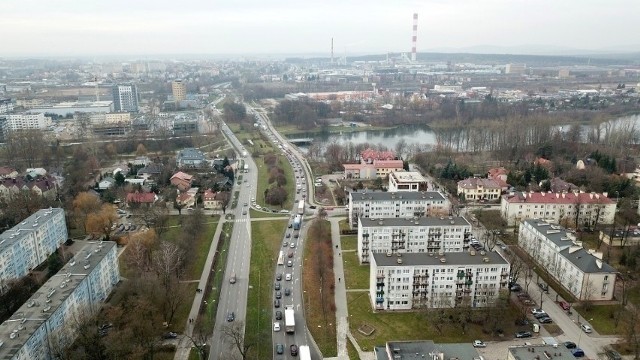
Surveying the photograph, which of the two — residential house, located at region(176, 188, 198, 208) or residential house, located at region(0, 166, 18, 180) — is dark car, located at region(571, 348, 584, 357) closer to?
residential house, located at region(176, 188, 198, 208)

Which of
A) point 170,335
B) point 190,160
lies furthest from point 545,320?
point 190,160

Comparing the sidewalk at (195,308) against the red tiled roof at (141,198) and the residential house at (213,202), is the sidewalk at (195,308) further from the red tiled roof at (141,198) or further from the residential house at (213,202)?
the red tiled roof at (141,198)

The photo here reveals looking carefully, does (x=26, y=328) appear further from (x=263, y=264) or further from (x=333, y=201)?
(x=333, y=201)

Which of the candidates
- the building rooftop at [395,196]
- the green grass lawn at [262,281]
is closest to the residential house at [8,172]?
the green grass lawn at [262,281]

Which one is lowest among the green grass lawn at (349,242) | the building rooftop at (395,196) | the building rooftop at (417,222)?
the green grass lawn at (349,242)

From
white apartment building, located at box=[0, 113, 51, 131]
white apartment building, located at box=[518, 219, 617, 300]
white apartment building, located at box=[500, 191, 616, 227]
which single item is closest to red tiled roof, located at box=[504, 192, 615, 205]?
white apartment building, located at box=[500, 191, 616, 227]
